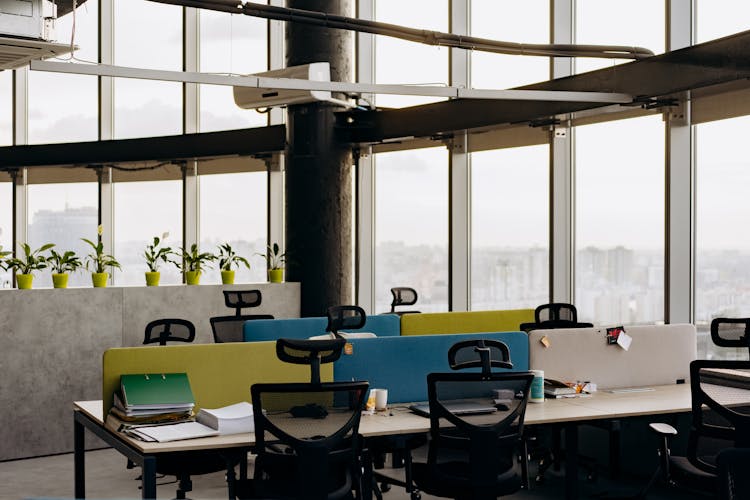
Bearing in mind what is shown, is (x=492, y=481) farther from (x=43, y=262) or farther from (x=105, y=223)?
(x=105, y=223)

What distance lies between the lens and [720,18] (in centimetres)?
739

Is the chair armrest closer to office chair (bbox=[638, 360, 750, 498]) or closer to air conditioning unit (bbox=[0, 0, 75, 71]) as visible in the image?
office chair (bbox=[638, 360, 750, 498])

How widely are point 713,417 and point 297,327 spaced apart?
299 centimetres

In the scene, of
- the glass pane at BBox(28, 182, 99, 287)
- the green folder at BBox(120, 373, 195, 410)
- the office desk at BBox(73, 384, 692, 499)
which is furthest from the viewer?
the glass pane at BBox(28, 182, 99, 287)

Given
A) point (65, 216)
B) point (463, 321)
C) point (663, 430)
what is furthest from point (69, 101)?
point (663, 430)

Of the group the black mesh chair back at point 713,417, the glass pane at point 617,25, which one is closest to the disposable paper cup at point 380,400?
the black mesh chair back at point 713,417

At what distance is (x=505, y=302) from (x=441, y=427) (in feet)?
18.4

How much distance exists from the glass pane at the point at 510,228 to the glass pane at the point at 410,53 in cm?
108

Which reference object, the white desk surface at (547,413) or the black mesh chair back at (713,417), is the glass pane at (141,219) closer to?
the white desk surface at (547,413)

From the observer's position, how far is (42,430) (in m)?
6.82

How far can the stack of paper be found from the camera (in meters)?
4.18

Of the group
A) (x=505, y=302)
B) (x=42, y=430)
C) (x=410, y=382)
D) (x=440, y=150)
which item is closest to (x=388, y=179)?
(x=440, y=150)

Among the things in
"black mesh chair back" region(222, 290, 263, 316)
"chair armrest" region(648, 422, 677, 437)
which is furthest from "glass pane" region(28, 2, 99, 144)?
"chair armrest" region(648, 422, 677, 437)

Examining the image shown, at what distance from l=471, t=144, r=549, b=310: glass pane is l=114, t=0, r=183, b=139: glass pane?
444cm
